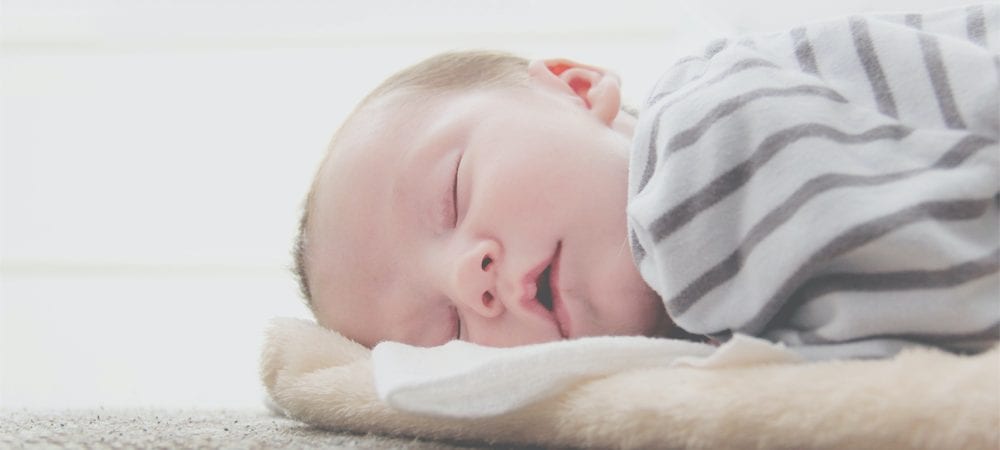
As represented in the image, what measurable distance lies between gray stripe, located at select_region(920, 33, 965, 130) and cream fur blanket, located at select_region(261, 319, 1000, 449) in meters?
0.17

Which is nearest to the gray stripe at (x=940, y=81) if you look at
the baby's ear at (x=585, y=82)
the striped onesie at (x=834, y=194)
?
the striped onesie at (x=834, y=194)

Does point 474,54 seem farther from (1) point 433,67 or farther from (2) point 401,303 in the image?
(2) point 401,303

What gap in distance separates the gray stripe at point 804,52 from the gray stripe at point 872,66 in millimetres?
31

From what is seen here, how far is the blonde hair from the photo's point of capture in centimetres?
88

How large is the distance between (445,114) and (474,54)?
137mm

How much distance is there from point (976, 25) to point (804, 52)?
0.12m

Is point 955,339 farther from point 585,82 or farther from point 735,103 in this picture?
point 585,82

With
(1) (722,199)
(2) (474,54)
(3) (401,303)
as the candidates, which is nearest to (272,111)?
(2) (474,54)

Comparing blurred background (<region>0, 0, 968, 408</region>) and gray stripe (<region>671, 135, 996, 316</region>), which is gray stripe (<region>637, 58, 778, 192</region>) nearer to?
gray stripe (<region>671, 135, 996, 316</region>)

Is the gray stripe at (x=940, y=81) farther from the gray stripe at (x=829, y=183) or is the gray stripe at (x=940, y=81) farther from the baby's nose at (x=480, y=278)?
the baby's nose at (x=480, y=278)

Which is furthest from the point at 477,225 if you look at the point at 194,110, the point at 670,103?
the point at 194,110

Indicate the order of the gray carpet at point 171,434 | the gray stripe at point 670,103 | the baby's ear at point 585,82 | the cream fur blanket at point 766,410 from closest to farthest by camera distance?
1. the cream fur blanket at point 766,410
2. the gray carpet at point 171,434
3. the gray stripe at point 670,103
4. the baby's ear at point 585,82

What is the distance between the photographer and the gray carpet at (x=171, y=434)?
572mm

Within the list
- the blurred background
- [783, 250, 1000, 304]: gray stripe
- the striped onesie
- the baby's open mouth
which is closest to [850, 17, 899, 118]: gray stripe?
the striped onesie
